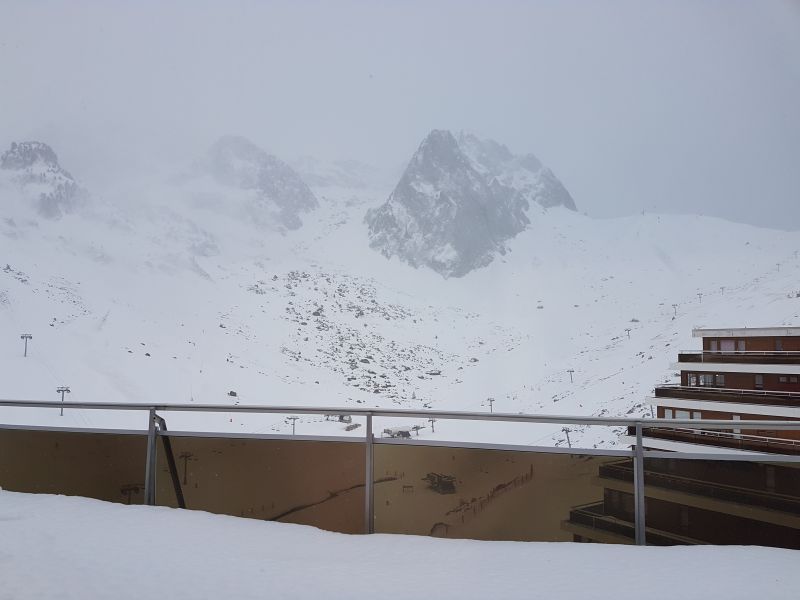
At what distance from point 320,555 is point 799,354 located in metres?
19.7

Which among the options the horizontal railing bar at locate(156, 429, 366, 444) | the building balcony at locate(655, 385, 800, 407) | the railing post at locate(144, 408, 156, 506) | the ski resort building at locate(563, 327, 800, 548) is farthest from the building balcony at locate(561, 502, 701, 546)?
the building balcony at locate(655, 385, 800, 407)

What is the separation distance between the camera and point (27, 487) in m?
3.09

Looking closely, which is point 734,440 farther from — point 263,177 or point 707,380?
point 263,177

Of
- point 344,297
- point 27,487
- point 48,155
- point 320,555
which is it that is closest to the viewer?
point 320,555

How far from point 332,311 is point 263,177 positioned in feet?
75.0

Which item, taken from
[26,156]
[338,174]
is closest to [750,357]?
[26,156]

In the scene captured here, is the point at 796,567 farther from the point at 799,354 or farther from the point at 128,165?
the point at 128,165

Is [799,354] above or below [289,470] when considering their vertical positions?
above

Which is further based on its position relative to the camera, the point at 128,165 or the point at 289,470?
the point at 128,165

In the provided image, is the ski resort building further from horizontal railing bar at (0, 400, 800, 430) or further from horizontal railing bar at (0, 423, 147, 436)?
horizontal railing bar at (0, 423, 147, 436)

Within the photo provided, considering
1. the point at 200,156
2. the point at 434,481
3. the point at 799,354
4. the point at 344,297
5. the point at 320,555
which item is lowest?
the point at 320,555

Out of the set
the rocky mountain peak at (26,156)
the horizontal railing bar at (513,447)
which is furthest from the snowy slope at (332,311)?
the horizontal railing bar at (513,447)

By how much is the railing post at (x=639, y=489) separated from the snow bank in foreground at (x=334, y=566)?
80 millimetres

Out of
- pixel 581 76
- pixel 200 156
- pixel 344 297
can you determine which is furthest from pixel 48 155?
pixel 581 76
